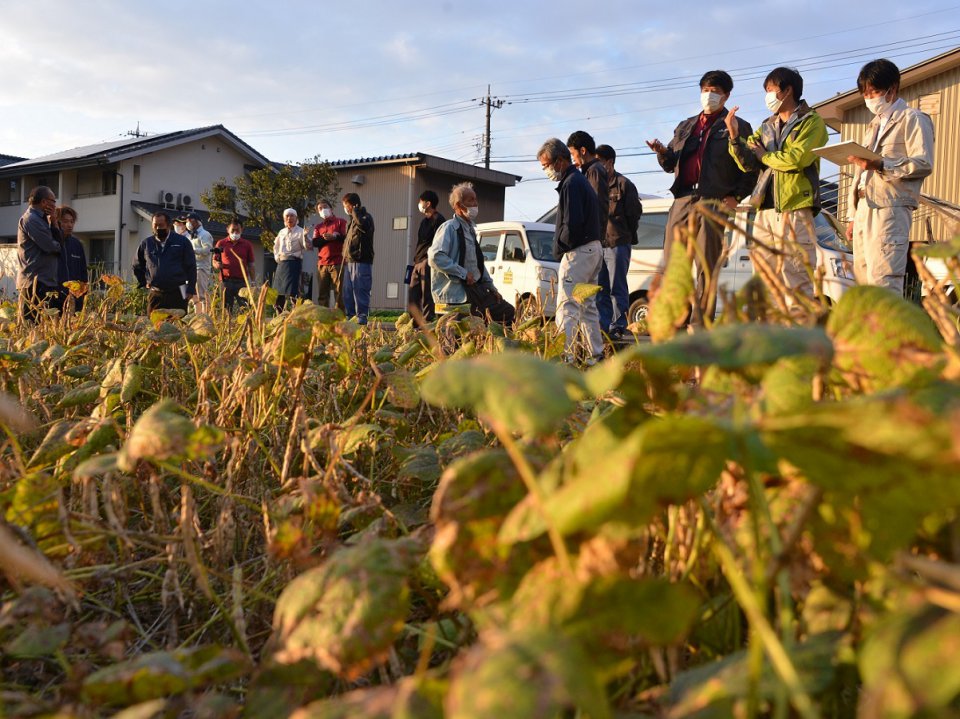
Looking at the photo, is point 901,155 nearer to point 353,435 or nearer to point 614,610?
point 353,435

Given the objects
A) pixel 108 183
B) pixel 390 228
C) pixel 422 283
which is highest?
pixel 108 183

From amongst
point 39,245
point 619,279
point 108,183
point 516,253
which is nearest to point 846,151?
point 619,279

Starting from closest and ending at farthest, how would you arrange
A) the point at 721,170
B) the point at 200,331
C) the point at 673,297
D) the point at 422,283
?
the point at 673,297
the point at 200,331
the point at 721,170
the point at 422,283

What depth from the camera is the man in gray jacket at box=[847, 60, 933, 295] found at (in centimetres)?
385

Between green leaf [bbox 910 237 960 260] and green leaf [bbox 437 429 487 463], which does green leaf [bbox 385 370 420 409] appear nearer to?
green leaf [bbox 437 429 487 463]

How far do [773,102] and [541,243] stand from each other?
705 cm

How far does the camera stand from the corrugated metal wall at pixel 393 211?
24.0 meters

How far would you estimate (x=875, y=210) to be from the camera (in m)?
3.92

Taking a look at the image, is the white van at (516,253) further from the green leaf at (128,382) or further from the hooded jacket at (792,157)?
the green leaf at (128,382)

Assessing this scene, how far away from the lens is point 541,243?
11422 millimetres

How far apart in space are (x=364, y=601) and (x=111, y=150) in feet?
91.6

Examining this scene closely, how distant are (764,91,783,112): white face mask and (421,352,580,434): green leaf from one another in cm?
439

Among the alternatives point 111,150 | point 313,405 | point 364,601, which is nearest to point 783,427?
point 364,601

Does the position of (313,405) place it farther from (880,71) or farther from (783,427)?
(880,71)
